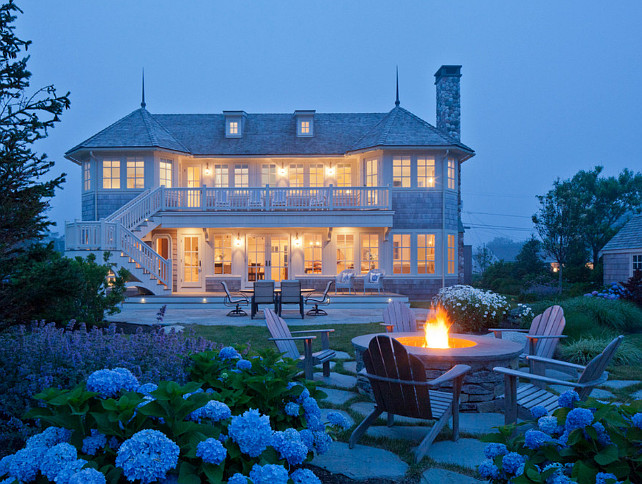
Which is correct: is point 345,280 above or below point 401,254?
below

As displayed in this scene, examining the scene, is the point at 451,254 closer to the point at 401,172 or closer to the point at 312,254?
the point at 401,172

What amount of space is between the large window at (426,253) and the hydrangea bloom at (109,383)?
1779 centimetres

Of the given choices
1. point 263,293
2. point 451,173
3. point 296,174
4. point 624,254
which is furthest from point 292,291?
point 624,254

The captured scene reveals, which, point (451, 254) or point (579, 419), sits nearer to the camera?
point (579, 419)

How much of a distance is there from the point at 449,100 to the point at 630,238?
969cm

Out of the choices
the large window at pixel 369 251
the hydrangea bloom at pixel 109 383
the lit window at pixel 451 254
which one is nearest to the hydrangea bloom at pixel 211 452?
the hydrangea bloom at pixel 109 383

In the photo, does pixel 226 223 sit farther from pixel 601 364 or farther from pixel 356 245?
pixel 601 364

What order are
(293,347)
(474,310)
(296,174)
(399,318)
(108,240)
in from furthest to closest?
(296,174) < (108,240) < (474,310) < (399,318) < (293,347)

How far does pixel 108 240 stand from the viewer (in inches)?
623

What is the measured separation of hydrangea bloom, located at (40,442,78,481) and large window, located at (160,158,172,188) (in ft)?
62.8

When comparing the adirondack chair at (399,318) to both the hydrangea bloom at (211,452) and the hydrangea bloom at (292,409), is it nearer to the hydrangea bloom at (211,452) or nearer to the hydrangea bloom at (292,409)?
the hydrangea bloom at (292,409)

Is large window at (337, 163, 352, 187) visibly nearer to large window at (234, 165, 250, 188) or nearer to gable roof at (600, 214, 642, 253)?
large window at (234, 165, 250, 188)

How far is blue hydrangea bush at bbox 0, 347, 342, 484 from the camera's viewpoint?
1841mm

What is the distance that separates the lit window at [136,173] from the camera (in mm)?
19719
